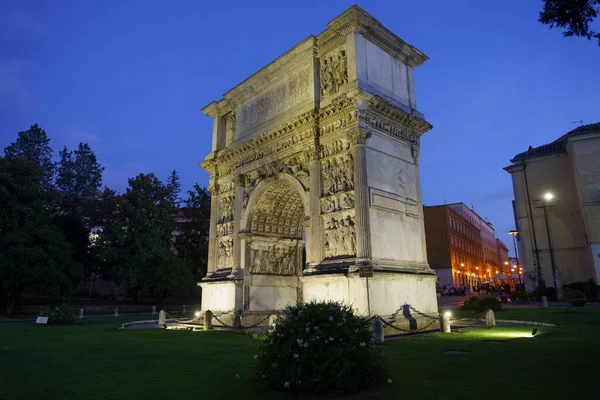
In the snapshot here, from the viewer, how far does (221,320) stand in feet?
65.4

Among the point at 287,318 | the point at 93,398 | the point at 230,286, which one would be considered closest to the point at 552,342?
the point at 287,318

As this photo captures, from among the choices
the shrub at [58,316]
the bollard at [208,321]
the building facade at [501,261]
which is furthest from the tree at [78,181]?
the building facade at [501,261]

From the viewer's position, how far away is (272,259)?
21547 mm

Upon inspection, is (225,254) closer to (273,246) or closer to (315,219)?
(273,246)

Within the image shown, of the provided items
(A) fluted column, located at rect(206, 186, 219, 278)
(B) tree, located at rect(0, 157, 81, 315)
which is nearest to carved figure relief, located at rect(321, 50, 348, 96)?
(A) fluted column, located at rect(206, 186, 219, 278)

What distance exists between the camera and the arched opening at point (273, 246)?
20.5 meters

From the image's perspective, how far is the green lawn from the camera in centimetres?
609

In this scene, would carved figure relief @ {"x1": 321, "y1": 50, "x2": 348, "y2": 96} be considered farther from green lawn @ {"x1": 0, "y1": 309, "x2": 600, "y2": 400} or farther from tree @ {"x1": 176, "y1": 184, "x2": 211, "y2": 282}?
tree @ {"x1": 176, "y1": 184, "x2": 211, "y2": 282}

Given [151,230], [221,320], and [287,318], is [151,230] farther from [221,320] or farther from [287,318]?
[287,318]

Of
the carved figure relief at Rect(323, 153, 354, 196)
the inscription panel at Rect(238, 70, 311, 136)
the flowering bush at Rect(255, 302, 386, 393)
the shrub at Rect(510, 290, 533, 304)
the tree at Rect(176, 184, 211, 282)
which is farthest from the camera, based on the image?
the tree at Rect(176, 184, 211, 282)

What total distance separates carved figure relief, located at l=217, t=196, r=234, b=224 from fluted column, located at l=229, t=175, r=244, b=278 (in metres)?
0.69

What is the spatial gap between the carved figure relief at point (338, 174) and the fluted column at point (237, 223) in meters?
5.82

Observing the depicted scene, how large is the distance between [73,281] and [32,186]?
8.59 m

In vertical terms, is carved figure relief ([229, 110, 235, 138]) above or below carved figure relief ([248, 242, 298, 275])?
above
